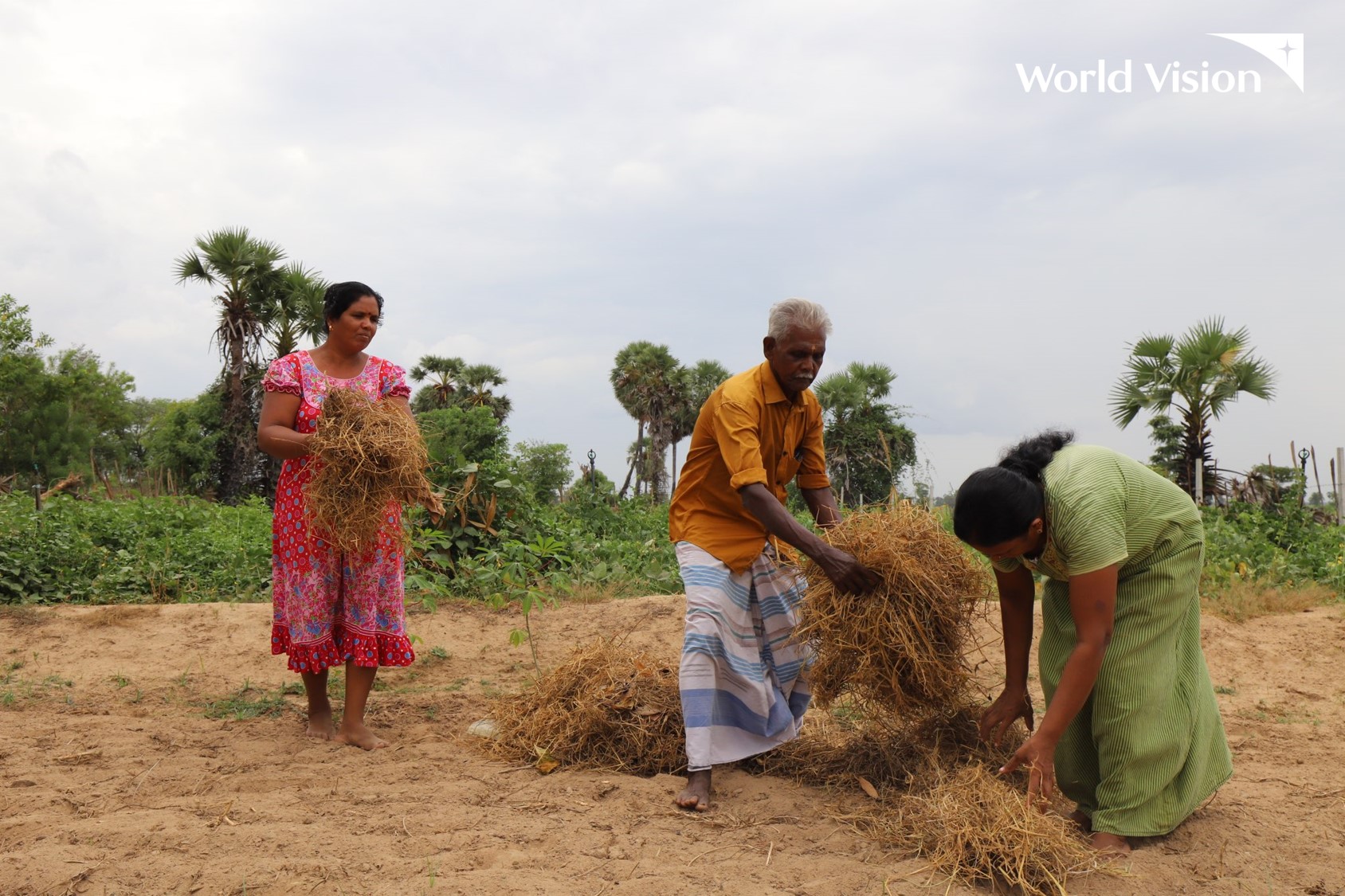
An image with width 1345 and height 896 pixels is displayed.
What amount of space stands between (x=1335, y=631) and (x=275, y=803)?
6.50 meters

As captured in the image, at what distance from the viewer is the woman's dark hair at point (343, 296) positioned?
3.89 metres

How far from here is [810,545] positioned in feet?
10.3

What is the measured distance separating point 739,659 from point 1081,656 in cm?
122

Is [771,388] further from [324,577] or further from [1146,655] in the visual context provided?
[324,577]

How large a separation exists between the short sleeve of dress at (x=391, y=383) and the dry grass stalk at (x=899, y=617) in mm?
1959

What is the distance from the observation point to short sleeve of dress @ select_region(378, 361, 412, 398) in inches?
161

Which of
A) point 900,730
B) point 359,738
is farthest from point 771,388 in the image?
point 359,738

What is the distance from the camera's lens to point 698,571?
3.46 metres

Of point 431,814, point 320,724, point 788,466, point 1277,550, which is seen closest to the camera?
point 431,814

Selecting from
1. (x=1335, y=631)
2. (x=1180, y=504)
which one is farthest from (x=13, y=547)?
(x=1335, y=631)

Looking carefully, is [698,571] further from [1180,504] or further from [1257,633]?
[1257,633]

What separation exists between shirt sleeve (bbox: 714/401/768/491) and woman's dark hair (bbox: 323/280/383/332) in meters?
1.61

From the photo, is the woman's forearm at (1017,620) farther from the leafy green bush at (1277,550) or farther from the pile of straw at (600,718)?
the leafy green bush at (1277,550)

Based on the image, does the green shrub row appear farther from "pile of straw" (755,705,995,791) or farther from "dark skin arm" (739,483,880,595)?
"dark skin arm" (739,483,880,595)
